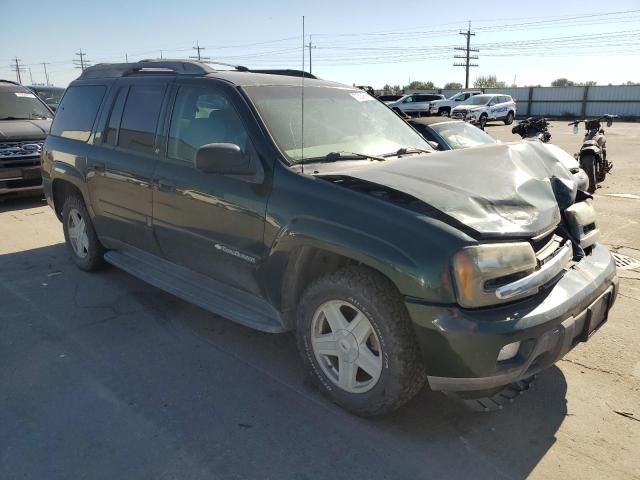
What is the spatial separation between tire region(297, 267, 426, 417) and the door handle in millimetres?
1410

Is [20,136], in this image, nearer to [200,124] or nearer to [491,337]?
[200,124]

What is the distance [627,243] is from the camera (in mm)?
6164

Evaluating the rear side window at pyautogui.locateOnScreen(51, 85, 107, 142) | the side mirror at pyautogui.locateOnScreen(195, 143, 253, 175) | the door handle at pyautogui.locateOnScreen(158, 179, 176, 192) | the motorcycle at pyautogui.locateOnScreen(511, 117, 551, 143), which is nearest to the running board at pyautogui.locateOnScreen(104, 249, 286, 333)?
the door handle at pyautogui.locateOnScreen(158, 179, 176, 192)

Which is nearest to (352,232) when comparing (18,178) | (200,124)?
(200,124)

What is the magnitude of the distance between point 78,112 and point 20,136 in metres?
4.44

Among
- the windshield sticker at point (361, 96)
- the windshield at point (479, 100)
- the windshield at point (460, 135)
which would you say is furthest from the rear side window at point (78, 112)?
the windshield at point (479, 100)

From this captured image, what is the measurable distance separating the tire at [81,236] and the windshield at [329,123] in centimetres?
252

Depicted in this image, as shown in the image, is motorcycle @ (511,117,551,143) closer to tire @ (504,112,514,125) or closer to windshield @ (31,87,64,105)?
windshield @ (31,87,64,105)

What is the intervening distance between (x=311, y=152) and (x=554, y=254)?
5.16 ft

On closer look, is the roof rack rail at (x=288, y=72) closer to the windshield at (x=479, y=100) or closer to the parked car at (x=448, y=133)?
the parked car at (x=448, y=133)

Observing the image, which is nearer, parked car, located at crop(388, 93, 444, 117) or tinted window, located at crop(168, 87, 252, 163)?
tinted window, located at crop(168, 87, 252, 163)

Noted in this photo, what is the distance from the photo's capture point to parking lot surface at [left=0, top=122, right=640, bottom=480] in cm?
251

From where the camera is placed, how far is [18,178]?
8.18m

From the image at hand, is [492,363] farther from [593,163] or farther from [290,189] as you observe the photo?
[593,163]
